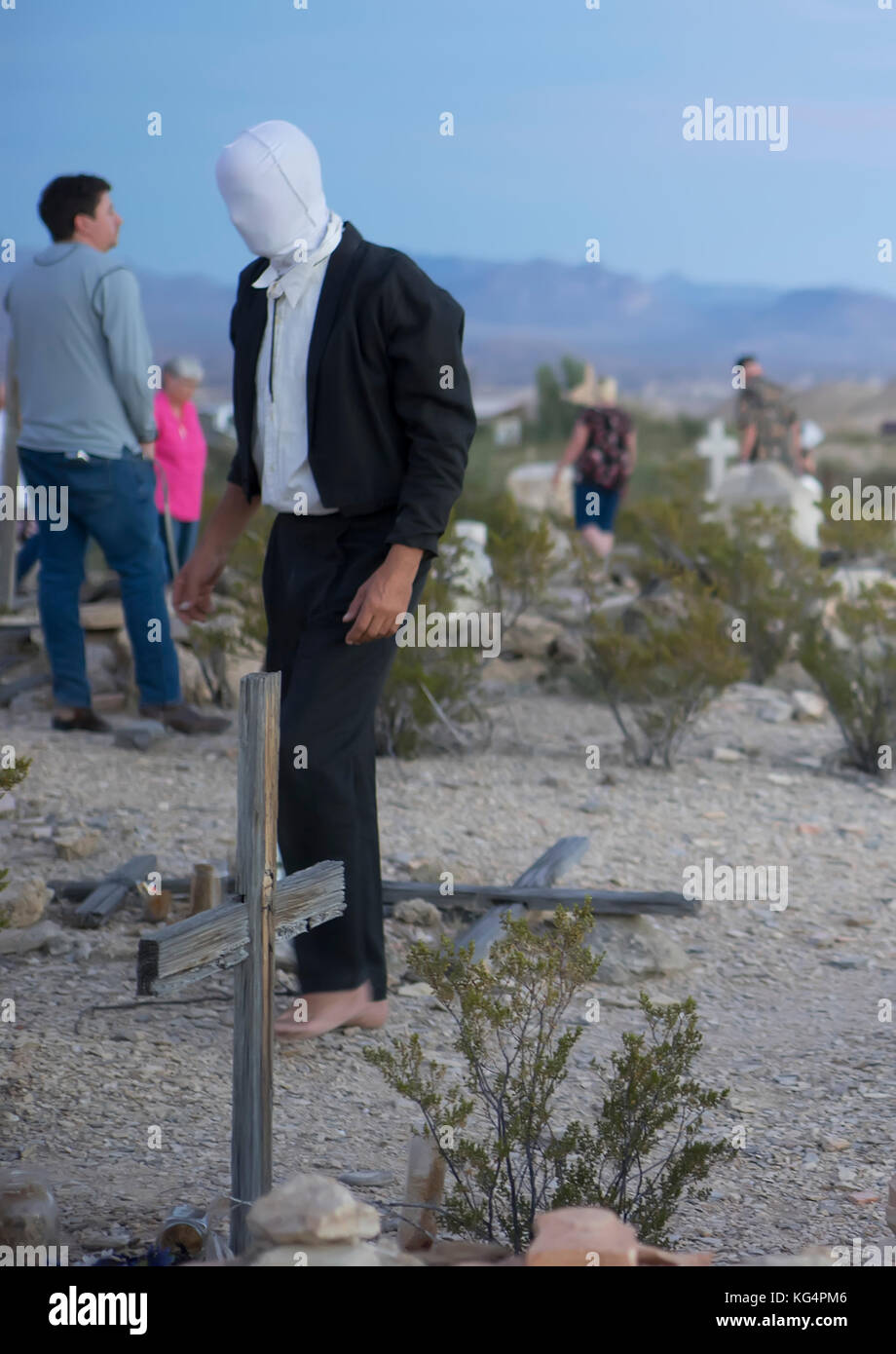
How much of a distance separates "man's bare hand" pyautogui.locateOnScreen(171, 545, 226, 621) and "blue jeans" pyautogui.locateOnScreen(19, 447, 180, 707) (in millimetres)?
2197

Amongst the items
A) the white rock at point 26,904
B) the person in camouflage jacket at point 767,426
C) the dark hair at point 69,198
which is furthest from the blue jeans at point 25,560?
the white rock at point 26,904

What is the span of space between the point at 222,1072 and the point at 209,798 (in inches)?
91.0

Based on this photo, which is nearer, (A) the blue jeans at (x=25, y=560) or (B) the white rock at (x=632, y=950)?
(B) the white rock at (x=632, y=950)

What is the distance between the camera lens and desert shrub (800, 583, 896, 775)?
6863mm

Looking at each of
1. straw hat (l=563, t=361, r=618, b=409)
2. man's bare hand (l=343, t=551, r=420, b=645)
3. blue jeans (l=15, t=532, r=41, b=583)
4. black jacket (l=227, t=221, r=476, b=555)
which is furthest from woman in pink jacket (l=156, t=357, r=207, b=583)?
man's bare hand (l=343, t=551, r=420, b=645)

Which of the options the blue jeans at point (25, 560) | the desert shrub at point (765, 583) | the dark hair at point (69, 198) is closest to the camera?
the dark hair at point (69, 198)

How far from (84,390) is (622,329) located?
180m

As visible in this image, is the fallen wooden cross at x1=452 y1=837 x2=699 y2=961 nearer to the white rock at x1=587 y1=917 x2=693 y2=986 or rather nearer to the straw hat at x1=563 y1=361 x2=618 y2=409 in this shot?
the white rock at x1=587 y1=917 x2=693 y2=986

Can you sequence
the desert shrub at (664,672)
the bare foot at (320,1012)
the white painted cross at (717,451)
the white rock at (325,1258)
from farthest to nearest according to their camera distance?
the white painted cross at (717,451) < the desert shrub at (664,672) < the bare foot at (320,1012) < the white rock at (325,1258)

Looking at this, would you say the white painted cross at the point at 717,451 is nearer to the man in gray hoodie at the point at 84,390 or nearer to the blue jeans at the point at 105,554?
the blue jeans at the point at 105,554

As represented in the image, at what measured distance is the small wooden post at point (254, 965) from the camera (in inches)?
96.8

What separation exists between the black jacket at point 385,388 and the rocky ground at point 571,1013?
1266 mm

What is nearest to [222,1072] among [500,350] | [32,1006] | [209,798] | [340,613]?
[32,1006]
